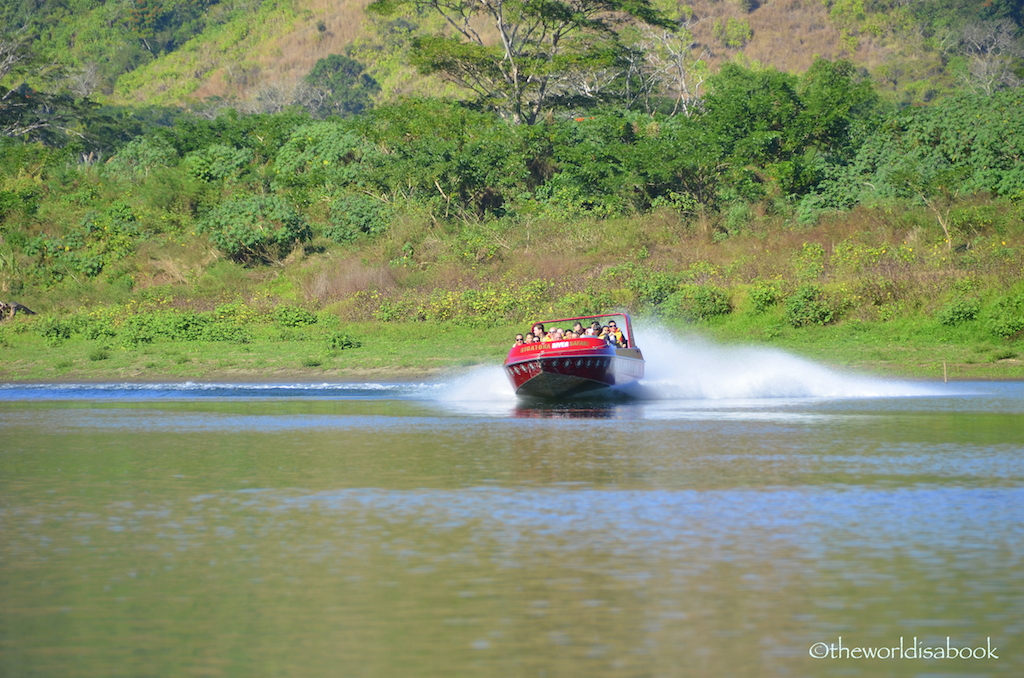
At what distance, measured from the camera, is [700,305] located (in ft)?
124

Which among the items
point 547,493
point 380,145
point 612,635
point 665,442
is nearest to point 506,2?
point 380,145

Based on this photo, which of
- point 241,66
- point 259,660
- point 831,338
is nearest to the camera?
point 259,660

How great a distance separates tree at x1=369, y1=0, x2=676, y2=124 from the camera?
57.5 meters

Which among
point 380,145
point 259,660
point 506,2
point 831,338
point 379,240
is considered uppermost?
point 506,2

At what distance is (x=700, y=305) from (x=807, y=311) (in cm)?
336

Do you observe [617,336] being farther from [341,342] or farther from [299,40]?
[299,40]

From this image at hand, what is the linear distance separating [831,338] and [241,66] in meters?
84.1

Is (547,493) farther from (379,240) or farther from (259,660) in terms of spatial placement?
(379,240)

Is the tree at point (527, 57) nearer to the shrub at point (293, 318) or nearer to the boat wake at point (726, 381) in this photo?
the shrub at point (293, 318)

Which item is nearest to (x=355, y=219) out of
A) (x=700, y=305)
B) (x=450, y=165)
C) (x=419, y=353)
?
(x=450, y=165)

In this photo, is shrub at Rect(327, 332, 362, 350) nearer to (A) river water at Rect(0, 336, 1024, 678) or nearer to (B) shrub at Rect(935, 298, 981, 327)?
(A) river water at Rect(0, 336, 1024, 678)

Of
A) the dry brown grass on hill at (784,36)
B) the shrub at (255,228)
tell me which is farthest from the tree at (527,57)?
the dry brown grass on hill at (784,36)

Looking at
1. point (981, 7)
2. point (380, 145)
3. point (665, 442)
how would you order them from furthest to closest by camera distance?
point (981, 7)
point (380, 145)
point (665, 442)

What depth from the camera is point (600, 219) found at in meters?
48.2
